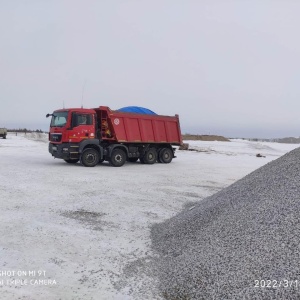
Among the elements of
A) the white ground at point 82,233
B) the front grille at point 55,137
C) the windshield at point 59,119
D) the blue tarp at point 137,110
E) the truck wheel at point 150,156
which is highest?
the blue tarp at point 137,110

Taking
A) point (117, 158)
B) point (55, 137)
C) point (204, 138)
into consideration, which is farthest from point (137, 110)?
point (204, 138)

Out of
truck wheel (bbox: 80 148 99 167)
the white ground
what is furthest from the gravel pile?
truck wheel (bbox: 80 148 99 167)

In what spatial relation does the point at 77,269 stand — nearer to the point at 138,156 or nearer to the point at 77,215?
the point at 77,215

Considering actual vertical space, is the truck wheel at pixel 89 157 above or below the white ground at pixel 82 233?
above

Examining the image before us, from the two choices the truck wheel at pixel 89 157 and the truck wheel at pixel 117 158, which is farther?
the truck wheel at pixel 117 158

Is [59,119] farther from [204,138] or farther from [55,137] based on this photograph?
[204,138]

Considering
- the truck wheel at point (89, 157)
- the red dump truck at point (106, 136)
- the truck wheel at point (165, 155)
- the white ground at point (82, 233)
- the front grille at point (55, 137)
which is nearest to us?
the white ground at point (82, 233)

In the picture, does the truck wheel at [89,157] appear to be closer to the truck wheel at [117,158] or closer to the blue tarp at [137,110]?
the truck wheel at [117,158]

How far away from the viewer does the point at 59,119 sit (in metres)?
14.4

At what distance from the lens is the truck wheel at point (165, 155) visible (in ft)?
56.8

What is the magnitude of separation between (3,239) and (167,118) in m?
13.0

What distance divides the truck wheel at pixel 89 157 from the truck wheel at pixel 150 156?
2836 mm

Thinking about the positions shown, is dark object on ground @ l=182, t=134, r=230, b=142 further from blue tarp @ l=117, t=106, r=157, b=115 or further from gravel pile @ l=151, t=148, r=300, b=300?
gravel pile @ l=151, t=148, r=300, b=300

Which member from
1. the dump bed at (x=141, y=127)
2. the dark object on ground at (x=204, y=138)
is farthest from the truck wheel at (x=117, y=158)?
the dark object on ground at (x=204, y=138)
